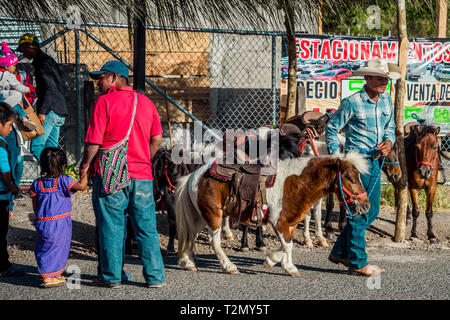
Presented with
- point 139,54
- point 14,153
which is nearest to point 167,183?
point 139,54

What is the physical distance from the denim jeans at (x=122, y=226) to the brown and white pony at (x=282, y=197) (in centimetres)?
80

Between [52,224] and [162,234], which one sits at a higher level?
[52,224]

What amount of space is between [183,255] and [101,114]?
1.91 meters

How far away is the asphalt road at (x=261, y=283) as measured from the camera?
5.20 metres

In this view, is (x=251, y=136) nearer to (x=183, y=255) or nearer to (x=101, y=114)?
(x=183, y=255)

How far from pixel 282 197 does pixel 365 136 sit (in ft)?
3.59

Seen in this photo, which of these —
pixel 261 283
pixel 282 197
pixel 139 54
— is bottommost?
pixel 261 283

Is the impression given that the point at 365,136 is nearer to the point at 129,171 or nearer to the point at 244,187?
the point at 244,187

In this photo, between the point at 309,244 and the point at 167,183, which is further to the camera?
the point at 309,244

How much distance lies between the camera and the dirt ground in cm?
715

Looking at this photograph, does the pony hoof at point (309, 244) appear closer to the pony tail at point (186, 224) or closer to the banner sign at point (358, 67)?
the pony tail at point (186, 224)

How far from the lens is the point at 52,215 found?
18.0ft

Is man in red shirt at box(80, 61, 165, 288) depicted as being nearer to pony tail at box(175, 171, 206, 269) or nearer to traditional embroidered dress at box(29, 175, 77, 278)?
traditional embroidered dress at box(29, 175, 77, 278)
